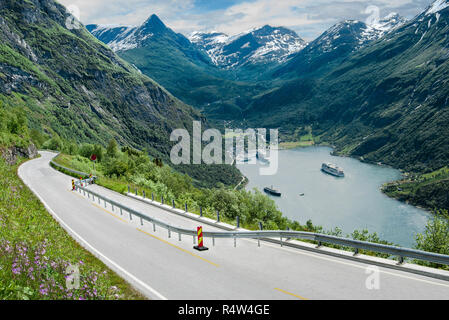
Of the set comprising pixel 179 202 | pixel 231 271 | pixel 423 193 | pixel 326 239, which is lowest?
pixel 423 193

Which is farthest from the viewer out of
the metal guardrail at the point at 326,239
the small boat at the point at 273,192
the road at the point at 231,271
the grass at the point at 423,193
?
the small boat at the point at 273,192

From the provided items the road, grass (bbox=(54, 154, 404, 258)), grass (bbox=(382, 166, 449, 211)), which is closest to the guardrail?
the road

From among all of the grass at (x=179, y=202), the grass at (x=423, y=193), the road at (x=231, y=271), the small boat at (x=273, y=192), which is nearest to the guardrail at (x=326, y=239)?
the road at (x=231, y=271)

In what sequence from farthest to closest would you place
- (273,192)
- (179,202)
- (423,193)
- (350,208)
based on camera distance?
(273,192) < (423,193) < (350,208) < (179,202)

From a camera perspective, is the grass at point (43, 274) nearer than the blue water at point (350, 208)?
Yes

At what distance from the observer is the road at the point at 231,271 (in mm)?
10539

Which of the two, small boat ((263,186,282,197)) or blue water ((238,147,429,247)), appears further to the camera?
small boat ((263,186,282,197))

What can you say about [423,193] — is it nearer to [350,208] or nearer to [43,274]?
[350,208]

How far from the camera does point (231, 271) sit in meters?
12.9

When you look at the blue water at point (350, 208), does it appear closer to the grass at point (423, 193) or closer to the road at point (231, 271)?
the grass at point (423, 193)

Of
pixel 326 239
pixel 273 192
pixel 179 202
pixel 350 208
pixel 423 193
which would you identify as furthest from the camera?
pixel 273 192

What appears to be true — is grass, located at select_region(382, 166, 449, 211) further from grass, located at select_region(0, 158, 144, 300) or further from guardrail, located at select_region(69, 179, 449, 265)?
grass, located at select_region(0, 158, 144, 300)

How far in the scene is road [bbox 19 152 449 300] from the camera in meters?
10.5

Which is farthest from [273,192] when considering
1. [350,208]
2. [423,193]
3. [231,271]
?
[231,271]
